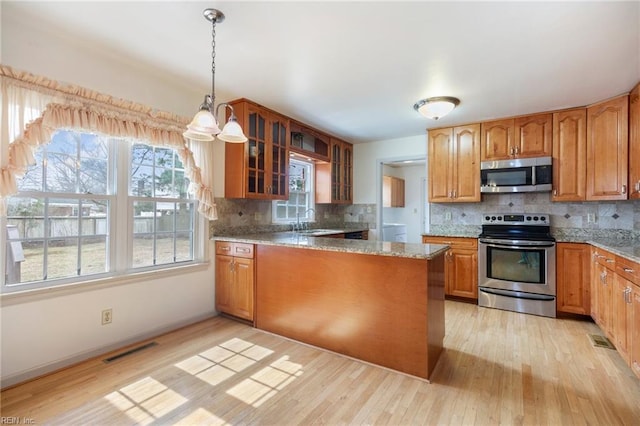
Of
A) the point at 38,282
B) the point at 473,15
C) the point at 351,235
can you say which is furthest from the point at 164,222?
the point at 473,15

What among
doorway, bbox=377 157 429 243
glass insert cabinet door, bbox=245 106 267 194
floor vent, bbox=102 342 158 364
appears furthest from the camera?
doorway, bbox=377 157 429 243

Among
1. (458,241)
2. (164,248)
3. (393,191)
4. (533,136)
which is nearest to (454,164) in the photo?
(533,136)

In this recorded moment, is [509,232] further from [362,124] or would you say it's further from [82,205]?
[82,205]

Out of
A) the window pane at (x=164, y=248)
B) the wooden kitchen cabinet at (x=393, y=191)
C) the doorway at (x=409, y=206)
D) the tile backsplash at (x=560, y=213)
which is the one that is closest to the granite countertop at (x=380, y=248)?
the window pane at (x=164, y=248)

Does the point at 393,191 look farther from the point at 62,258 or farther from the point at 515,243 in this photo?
the point at 62,258

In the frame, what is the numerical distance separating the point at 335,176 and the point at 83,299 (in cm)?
362

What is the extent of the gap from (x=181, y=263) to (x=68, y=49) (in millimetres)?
2019

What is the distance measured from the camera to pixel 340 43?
7.28 feet

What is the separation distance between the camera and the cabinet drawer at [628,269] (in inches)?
82.8

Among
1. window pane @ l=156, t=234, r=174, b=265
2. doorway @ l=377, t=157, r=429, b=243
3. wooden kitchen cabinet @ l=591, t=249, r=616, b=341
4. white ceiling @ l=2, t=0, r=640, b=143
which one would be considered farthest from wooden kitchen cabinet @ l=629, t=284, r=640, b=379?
doorway @ l=377, t=157, r=429, b=243

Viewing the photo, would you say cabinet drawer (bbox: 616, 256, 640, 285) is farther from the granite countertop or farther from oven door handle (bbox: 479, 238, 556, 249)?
the granite countertop

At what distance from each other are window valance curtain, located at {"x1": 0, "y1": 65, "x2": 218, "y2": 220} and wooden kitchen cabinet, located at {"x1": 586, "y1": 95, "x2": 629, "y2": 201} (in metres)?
4.43

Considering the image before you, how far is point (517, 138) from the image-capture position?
12.6 ft

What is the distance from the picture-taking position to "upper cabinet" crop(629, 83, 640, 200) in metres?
2.91
